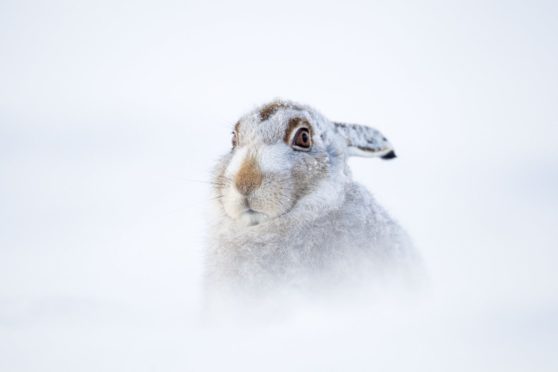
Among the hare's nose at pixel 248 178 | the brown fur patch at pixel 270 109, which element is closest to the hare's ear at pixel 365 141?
the brown fur patch at pixel 270 109

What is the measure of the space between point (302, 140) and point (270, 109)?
0.46 m

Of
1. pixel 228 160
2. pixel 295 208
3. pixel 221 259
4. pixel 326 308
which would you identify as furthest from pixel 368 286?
pixel 228 160

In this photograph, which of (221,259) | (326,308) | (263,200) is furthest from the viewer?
(221,259)

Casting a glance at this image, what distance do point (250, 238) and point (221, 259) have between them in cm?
37

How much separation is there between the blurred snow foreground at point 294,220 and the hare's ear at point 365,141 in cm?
4

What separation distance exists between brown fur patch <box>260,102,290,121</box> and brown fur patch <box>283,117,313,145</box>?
0.23 m

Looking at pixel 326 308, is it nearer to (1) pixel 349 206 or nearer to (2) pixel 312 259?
(2) pixel 312 259

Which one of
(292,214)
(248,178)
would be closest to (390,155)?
(292,214)

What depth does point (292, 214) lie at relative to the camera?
6.14m

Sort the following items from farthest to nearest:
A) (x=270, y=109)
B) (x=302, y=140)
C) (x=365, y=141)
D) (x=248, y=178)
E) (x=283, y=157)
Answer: (x=365, y=141) < (x=270, y=109) < (x=302, y=140) < (x=283, y=157) < (x=248, y=178)

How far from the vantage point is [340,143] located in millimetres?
6766

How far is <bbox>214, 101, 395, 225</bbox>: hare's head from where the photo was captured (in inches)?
240

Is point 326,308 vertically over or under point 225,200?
under

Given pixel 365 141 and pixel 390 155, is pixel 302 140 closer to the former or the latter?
pixel 365 141
